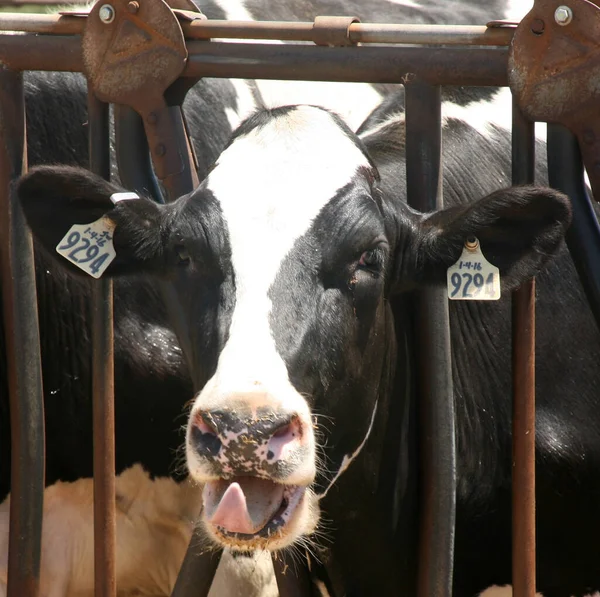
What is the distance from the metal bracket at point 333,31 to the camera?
2.50 meters

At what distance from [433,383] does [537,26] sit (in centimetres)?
80

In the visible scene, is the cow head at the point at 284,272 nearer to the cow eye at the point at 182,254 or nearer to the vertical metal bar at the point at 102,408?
the cow eye at the point at 182,254

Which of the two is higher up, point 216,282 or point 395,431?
point 216,282

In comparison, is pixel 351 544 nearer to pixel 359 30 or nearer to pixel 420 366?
pixel 420 366

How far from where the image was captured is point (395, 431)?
108 inches

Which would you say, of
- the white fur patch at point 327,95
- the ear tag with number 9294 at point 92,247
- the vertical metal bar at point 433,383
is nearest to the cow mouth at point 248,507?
the vertical metal bar at point 433,383

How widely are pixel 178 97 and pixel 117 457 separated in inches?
50.0

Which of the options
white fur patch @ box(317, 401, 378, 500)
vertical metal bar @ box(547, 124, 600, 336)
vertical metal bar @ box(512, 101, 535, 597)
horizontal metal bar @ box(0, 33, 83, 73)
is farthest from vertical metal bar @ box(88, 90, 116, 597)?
vertical metal bar @ box(547, 124, 600, 336)

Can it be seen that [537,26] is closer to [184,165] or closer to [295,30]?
[295,30]

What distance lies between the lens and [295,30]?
2.53m

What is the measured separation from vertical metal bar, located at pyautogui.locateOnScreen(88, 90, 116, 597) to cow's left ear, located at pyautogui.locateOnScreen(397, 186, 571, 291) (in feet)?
2.38

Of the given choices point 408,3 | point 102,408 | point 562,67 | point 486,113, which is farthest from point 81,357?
point 408,3

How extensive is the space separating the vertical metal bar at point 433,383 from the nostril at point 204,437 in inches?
25.5

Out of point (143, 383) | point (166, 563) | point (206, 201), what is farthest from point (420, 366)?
point (166, 563)
